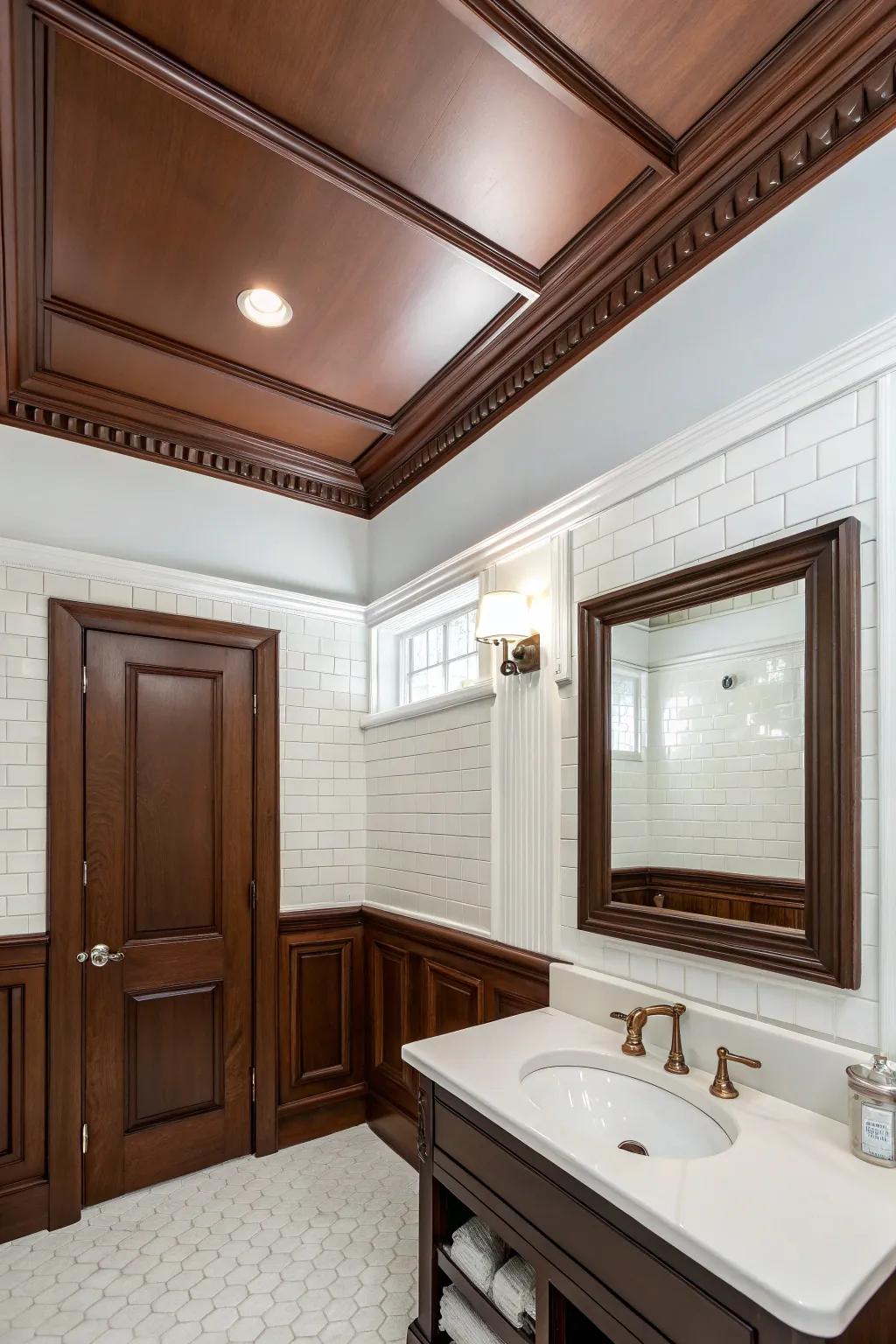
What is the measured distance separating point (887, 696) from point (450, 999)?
189 centimetres

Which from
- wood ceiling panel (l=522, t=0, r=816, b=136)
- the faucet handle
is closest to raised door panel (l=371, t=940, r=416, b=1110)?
the faucet handle

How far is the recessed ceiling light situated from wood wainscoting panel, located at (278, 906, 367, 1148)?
2.26 metres

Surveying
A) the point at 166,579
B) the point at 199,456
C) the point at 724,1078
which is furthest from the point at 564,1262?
the point at 199,456

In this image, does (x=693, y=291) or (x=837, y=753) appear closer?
(x=837, y=753)

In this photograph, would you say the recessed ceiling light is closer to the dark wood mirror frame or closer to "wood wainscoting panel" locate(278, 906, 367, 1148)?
the dark wood mirror frame

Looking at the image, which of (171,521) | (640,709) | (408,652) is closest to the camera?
(640,709)

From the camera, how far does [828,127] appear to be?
1552 mm

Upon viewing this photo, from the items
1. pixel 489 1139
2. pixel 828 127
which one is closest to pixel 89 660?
pixel 489 1139

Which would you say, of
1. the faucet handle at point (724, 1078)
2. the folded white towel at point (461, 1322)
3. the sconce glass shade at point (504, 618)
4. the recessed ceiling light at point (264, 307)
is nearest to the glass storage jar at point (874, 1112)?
the faucet handle at point (724, 1078)

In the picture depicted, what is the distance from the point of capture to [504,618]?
7.63 ft

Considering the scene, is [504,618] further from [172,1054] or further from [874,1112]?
[172,1054]

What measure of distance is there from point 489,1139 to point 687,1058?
0.50 m

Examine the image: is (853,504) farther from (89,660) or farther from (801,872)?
(89,660)

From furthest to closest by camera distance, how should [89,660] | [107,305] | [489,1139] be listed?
1. [89,660]
2. [107,305]
3. [489,1139]
